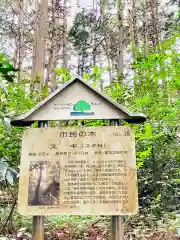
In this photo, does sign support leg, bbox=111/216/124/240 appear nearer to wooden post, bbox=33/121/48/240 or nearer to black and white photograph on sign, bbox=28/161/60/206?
black and white photograph on sign, bbox=28/161/60/206

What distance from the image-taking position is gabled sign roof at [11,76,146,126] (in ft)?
10.0

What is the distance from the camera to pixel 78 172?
2873 millimetres

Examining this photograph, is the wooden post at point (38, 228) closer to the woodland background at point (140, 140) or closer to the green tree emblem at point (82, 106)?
the woodland background at point (140, 140)

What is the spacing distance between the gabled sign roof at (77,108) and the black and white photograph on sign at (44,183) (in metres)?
0.52

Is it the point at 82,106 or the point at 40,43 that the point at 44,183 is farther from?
the point at 40,43

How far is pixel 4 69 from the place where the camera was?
214 centimetres

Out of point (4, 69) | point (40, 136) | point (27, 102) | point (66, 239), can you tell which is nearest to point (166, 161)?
point (66, 239)

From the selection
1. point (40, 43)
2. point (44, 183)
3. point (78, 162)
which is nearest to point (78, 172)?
point (78, 162)

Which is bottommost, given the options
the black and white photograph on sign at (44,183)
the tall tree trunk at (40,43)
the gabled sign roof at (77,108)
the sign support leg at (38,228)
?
the sign support leg at (38,228)

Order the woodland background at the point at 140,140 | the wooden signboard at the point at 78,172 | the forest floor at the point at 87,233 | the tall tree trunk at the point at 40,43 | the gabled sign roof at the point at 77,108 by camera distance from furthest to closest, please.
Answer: the tall tree trunk at the point at 40,43 → the forest floor at the point at 87,233 → the woodland background at the point at 140,140 → the gabled sign roof at the point at 77,108 → the wooden signboard at the point at 78,172

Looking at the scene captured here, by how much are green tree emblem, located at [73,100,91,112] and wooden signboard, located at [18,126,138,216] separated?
23 cm

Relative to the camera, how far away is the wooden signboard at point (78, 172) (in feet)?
9.12

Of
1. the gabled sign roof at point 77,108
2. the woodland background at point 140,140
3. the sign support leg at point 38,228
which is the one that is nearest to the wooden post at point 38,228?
the sign support leg at point 38,228

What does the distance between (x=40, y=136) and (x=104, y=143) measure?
27.7 inches
